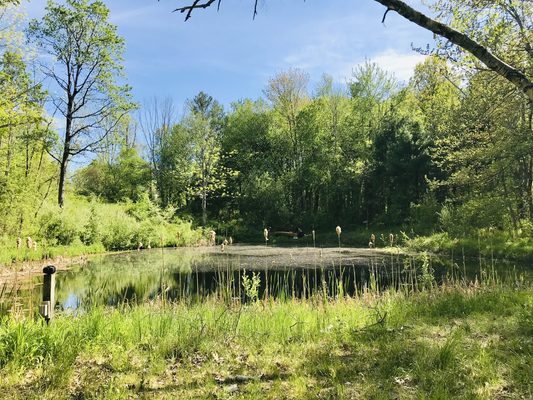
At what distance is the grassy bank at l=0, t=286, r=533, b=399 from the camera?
127 inches

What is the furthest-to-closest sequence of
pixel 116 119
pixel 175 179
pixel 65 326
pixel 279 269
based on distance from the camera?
pixel 175 179 < pixel 116 119 < pixel 279 269 < pixel 65 326

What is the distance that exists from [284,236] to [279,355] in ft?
95.3

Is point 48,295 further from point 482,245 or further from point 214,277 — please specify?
point 482,245

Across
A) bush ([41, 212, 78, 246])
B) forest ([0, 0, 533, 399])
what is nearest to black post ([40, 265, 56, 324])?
forest ([0, 0, 533, 399])

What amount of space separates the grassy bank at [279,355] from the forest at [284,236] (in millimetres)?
26

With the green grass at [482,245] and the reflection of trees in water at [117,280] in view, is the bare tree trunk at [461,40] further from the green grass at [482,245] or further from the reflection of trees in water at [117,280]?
the green grass at [482,245]

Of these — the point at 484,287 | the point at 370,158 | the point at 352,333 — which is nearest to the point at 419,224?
the point at 370,158

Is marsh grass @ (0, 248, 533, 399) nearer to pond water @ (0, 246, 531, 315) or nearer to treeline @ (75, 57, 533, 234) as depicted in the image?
pond water @ (0, 246, 531, 315)

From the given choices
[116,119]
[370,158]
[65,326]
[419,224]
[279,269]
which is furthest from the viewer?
[370,158]

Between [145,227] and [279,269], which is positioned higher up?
[145,227]

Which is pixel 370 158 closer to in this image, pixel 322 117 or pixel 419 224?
pixel 322 117

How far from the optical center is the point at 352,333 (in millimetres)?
4598

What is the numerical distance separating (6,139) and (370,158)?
25916 millimetres

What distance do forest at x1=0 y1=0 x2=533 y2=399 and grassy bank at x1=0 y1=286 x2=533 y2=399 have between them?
3 centimetres
